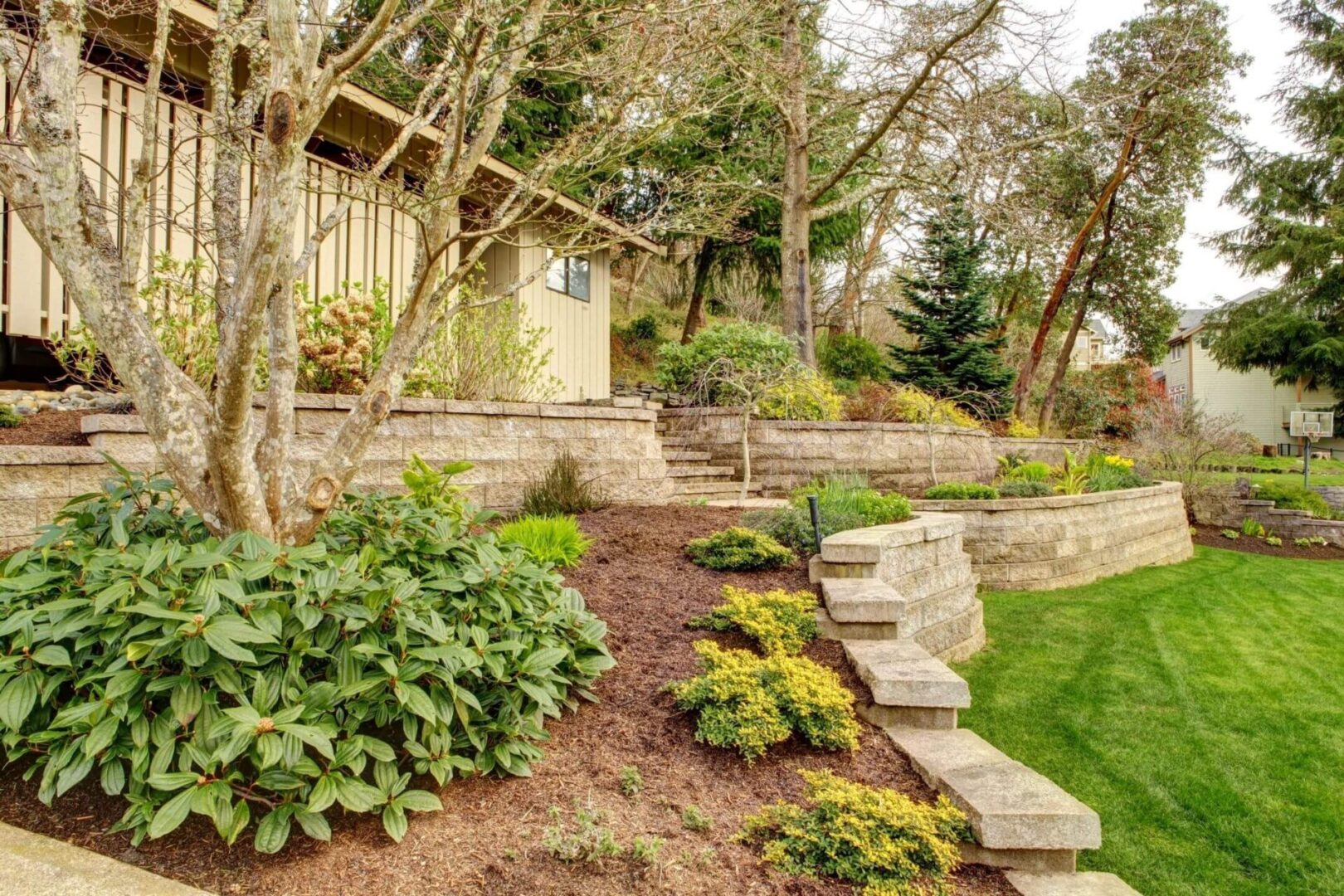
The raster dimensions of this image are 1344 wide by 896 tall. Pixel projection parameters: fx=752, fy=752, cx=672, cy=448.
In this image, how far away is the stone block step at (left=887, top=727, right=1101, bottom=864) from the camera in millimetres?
2238

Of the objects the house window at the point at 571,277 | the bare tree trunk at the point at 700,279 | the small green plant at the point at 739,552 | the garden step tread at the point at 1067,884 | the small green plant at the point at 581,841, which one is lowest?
the garden step tread at the point at 1067,884

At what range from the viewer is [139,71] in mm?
5562

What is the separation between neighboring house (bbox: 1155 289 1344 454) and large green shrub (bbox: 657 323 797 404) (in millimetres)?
21203

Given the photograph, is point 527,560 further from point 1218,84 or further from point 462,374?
point 1218,84

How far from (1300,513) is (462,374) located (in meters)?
12.0

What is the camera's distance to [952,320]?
1317 cm

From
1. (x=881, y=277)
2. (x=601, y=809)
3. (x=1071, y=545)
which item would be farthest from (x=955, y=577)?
(x=881, y=277)

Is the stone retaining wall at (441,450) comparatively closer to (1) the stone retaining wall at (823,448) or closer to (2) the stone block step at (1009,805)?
(1) the stone retaining wall at (823,448)

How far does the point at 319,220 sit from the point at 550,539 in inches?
168

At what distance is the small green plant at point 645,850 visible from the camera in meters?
1.90

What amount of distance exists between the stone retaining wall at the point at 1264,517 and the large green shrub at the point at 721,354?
23.5 ft

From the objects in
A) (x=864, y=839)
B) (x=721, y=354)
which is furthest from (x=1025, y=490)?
(x=864, y=839)

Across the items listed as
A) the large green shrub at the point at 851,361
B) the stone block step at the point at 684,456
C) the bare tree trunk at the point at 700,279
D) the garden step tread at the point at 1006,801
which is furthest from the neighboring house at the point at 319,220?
the large green shrub at the point at 851,361

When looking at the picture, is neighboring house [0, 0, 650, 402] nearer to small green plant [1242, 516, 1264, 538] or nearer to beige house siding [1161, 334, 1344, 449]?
small green plant [1242, 516, 1264, 538]
